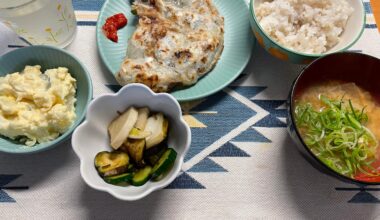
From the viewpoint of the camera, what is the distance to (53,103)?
1.21 metres

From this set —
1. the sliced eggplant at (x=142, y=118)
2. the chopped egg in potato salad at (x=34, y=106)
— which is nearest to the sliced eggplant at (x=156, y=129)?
the sliced eggplant at (x=142, y=118)

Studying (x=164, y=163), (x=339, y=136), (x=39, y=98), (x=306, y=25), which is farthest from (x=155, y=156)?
(x=306, y=25)

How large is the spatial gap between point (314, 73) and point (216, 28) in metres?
0.42

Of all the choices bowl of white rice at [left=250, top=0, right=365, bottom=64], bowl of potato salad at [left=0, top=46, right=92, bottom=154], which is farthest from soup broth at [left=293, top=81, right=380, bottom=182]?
bowl of potato salad at [left=0, top=46, right=92, bottom=154]

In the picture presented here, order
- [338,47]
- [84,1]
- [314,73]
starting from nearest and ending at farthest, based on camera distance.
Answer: [314,73]
[338,47]
[84,1]

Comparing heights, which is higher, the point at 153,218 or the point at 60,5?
the point at 60,5

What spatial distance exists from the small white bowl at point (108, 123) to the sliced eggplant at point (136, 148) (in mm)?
82

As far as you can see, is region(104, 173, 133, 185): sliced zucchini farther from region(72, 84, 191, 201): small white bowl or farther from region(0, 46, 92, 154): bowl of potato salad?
region(0, 46, 92, 154): bowl of potato salad

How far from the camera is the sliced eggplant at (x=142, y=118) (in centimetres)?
117

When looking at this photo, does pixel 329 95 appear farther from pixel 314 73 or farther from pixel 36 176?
pixel 36 176

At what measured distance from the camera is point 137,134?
44.3 inches

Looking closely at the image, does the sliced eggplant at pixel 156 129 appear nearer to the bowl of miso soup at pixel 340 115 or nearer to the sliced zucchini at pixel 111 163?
the sliced zucchini at pixel 111 163

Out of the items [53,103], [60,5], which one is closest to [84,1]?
[60,5]

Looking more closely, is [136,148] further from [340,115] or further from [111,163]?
[340,115]
